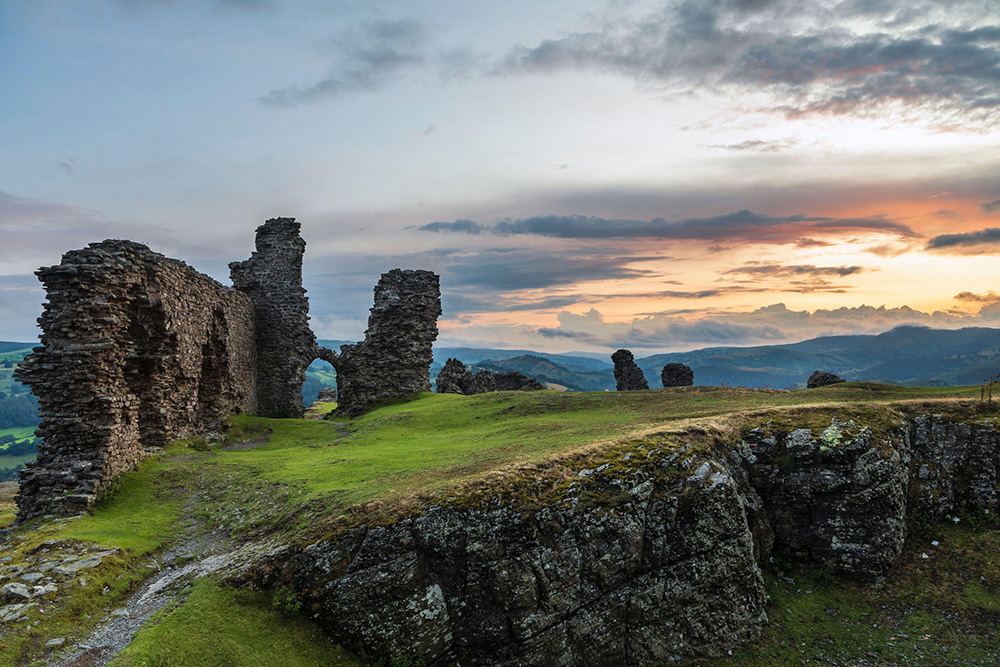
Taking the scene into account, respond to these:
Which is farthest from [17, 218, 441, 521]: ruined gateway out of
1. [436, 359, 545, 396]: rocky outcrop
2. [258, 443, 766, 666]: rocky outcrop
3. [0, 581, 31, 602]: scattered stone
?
[258, 443, 766, 666]: rocky outcrop

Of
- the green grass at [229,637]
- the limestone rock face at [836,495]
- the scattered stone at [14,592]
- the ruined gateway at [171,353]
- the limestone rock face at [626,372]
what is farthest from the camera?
the limestone rock face at [626,372]

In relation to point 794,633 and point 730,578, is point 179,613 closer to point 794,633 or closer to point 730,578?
point 730,578

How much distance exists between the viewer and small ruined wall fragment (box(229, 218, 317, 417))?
4334 centimetres

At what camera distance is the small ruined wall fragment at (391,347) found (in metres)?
43.2

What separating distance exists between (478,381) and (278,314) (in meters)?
22.0

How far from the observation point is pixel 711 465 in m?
15.9

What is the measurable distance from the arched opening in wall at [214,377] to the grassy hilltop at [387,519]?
7.43m

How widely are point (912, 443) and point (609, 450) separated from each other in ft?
42.4

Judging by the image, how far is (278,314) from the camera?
142 feet

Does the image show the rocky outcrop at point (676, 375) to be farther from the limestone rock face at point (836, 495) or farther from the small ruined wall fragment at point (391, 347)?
the limestone rock face at point (836, 495)

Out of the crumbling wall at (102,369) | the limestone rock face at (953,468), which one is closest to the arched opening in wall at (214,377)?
the crumbling wall at (102,369)

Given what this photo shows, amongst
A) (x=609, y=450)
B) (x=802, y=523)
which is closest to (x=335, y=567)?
(x=609, y=450)

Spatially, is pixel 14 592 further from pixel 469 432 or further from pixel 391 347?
pixel 391 347

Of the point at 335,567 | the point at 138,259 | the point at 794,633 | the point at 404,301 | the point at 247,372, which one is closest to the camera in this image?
the point at 335,567
